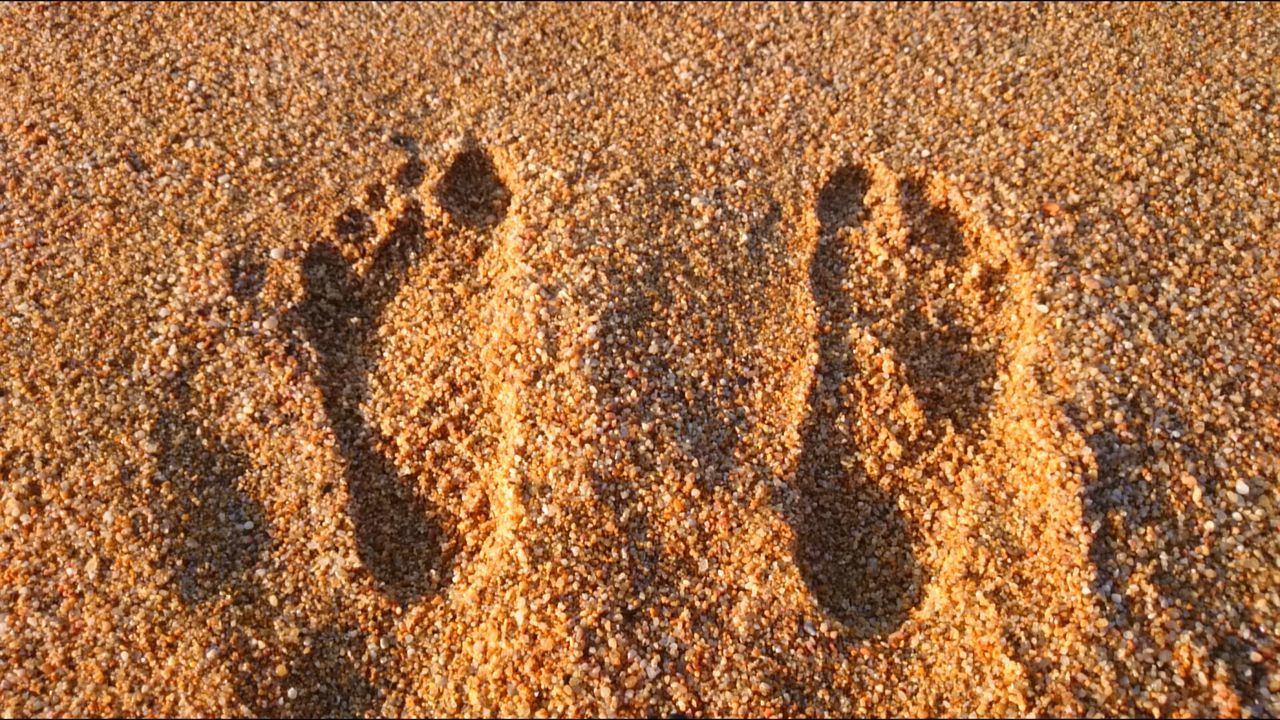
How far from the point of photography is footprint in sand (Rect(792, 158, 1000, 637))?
89.7 inches

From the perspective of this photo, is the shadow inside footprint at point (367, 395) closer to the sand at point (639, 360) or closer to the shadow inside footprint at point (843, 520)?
the sand at point (639, 360)

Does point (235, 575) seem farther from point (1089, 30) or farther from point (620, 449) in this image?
point (1089, 30)

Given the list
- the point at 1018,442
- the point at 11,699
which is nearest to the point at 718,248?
the point at 1018,442

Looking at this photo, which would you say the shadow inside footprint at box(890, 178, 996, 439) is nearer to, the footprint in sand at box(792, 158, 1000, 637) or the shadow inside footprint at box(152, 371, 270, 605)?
the footprint in sand at box(792, 158, 1000, 637)

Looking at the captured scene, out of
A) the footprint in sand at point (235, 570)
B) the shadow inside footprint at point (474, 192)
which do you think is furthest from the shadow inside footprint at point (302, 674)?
the shadow inside footprint at point (474, 192)

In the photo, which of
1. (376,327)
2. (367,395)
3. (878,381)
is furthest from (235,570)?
(878,381)

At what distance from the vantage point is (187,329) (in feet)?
8.14

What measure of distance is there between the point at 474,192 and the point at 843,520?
1402 millimetres

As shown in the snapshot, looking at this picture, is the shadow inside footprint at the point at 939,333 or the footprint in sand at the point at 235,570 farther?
the shadow inside footprint at the point at 939,333

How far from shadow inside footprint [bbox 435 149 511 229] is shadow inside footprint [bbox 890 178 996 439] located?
1.17 metres

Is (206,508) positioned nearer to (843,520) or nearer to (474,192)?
(474,192)

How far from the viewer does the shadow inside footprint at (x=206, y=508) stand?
2197 millimetres

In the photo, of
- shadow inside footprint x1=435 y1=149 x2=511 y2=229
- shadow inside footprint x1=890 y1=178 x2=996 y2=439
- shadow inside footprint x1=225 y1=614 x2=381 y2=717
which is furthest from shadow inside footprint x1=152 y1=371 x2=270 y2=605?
shadow inside footprint x1=890 y1=178 x2=996 y2=439

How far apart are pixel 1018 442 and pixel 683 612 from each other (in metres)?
0.93
